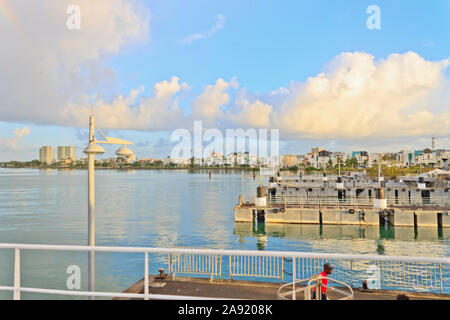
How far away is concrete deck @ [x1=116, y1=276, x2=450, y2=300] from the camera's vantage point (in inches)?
318

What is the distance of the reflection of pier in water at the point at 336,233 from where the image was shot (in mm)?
28188

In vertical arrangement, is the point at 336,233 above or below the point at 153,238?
above

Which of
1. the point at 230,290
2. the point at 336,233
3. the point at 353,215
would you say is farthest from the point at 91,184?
the point at 353,215

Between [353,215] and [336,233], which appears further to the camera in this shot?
[353,215]

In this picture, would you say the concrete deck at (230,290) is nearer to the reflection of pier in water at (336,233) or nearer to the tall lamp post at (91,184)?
the tall lamp post at (91,184)

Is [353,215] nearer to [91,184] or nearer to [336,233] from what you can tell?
[336,233]

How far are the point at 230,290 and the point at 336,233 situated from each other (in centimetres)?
2369

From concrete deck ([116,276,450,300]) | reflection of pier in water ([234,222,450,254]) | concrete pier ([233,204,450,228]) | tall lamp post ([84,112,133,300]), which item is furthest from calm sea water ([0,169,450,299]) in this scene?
tall lamp post ([84,112,133,300])

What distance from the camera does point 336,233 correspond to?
98.1ft

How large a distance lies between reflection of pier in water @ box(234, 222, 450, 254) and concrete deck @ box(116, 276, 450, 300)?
56.8 ft
